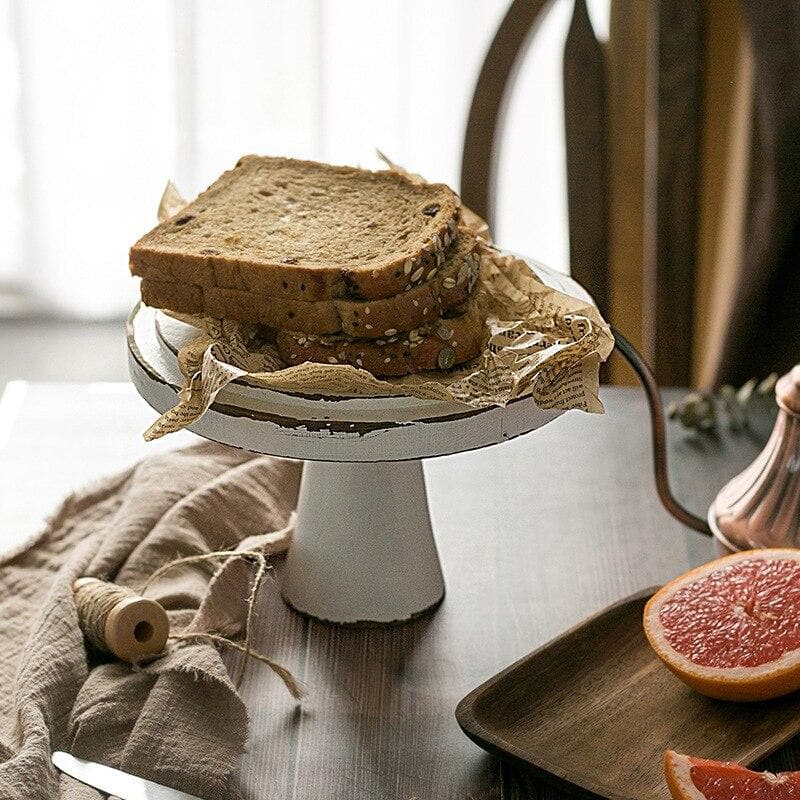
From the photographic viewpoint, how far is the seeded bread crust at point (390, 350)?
34.0 inches

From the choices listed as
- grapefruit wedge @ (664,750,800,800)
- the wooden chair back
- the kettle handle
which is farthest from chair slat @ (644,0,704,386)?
grapefruit wedge @ (664,750,800,800)

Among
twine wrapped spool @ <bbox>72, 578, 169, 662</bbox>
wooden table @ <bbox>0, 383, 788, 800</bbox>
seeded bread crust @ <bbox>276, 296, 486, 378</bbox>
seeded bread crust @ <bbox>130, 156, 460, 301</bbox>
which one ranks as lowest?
wooden table @ <bbox>0, 383, 788, 800</bbox>

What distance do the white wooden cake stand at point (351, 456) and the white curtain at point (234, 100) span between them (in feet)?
4.90

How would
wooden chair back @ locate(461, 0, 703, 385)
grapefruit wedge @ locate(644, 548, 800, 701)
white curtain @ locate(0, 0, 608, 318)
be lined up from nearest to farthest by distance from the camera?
grapefruit wedge @ locate(644, 548, 800, 701), wooden chair back @ locate(461, 0, 703, 385), white curtain @ locate(0, 0, 608, 318)

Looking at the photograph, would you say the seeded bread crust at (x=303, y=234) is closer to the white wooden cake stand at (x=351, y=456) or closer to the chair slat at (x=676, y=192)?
the white wooden cake stand at (x=351, y=456)

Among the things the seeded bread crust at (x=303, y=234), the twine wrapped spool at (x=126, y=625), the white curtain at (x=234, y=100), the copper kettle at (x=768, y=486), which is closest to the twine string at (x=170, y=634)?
the twine wrapped spool at (x=126, y=625)

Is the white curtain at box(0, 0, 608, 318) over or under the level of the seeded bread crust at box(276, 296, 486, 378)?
under

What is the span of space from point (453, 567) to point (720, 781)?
348 millimetres

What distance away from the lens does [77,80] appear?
8.16ft

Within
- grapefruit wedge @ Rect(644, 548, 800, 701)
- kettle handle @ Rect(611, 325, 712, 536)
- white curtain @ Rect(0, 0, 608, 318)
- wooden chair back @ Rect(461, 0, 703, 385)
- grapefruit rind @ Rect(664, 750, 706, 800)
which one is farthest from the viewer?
white curtain @ Rect(0, 0, 608, 318)

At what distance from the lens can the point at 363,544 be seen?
937 mm

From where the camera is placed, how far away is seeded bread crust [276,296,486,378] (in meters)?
0.86

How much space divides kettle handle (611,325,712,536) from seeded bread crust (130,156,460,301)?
0.15 metres

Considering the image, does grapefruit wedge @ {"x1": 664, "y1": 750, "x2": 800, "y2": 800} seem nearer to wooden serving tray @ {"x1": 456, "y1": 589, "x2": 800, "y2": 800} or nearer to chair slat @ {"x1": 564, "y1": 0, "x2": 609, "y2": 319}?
wooden serving tray @ {"x1": 456, "y1": 589, "x2": 800, "y2": 800}
